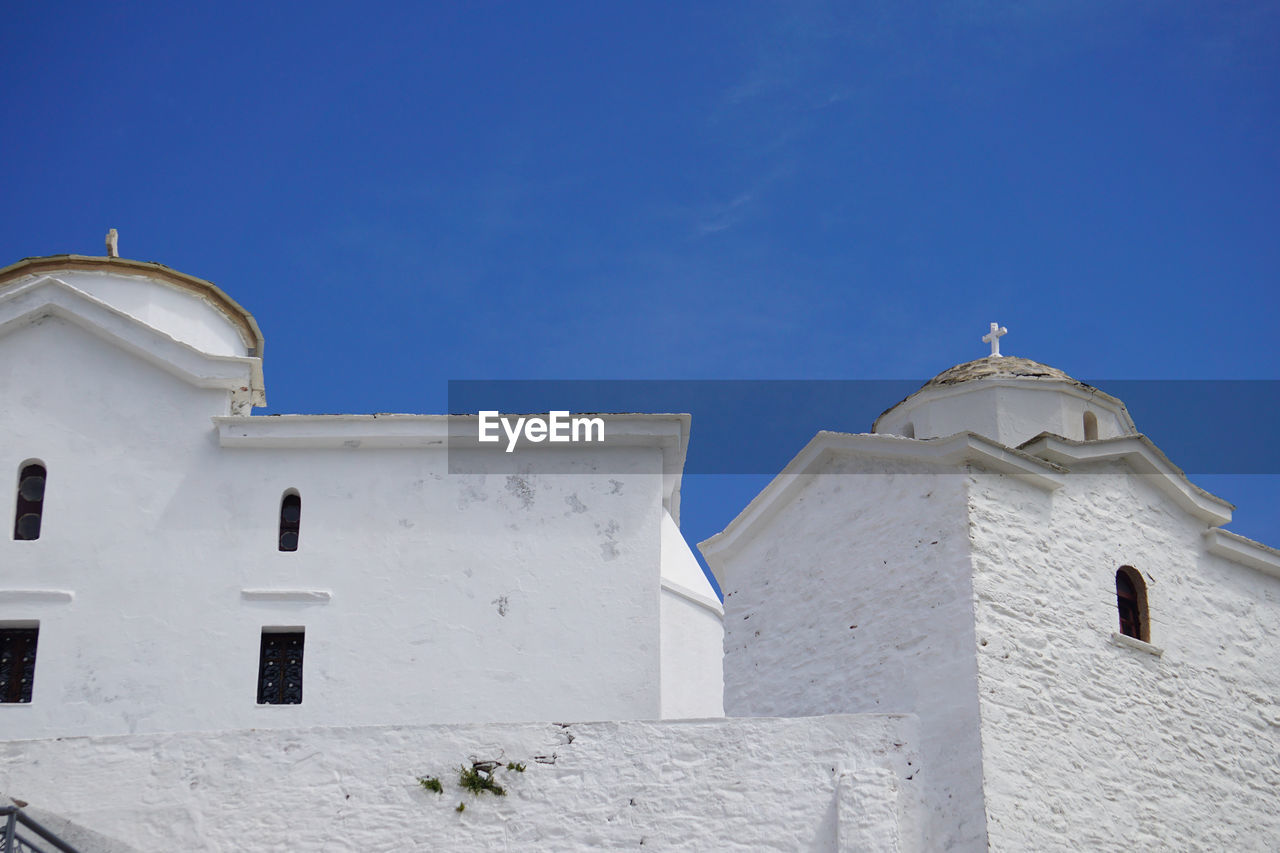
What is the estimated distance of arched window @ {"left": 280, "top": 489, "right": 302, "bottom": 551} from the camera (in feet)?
72.5

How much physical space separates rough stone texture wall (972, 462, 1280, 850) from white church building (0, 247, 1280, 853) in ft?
0.13

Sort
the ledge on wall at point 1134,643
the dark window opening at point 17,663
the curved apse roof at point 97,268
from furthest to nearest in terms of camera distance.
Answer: the curved apse roof at point 97,268
the dark window opening at point 17,663
the ledge on wall at point 1134,643

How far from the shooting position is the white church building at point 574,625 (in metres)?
17.6

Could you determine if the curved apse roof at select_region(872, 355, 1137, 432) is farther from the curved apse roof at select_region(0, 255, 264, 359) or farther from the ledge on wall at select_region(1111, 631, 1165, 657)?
the curved apse roof at select_region(0, 255, 264, 359)

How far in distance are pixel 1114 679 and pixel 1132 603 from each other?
1.31 meters

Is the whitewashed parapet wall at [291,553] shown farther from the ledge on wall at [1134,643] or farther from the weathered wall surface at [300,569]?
the ledge on wall at [1134,643]

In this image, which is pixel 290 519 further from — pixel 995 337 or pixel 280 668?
pixel 995 337

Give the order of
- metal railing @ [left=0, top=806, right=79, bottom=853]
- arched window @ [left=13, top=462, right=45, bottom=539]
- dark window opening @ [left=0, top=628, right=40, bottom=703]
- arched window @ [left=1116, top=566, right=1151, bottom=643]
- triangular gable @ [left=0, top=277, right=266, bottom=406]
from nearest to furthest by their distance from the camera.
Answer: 1. metal railing @ [left=0, top=806, right=79, bottom=853]
2. arched window @ [left=1116, top=566, right=1151, bottom=643]
3. dark window opening @ [left=0, top=628, right=40, bottom=703]
4. arched window @ [left=13, top=462, right=45, bottom=539]
5. triangular gable @ [left=0, top=277, right=266, bottom=406]

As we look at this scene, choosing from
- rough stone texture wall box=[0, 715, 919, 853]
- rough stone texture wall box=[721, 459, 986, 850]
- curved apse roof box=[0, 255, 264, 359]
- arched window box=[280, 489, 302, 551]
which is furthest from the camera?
curved apse roof box=[0, 255, 264, 359]

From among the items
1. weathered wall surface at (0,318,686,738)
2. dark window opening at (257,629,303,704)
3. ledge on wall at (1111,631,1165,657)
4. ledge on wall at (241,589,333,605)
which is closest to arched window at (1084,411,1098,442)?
ledge on wall at (1111,631,1165,657)

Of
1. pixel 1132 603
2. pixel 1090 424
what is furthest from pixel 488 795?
pixel 1090 424

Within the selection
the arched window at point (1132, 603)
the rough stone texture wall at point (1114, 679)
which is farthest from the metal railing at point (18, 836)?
the arched window at point (1132, 603)

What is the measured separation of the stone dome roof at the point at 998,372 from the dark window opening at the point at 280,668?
28.6 feet

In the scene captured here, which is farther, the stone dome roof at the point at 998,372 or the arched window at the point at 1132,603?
the stone dome roof at the point at 998,372
